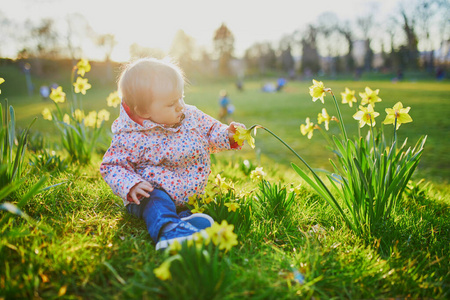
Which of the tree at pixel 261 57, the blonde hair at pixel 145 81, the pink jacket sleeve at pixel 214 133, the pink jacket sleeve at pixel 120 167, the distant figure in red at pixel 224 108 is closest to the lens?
the pink jacket sleeve at pixel 120 167

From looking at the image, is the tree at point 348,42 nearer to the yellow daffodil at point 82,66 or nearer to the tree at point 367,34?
the tree at point 367,34

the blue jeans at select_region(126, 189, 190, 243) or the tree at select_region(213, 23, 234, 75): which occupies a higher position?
the tree at select_region(213, 23, 234, 75)

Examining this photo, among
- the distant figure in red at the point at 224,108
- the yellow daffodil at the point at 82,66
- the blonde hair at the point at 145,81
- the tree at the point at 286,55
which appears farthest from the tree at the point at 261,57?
the blonde hair at the point at 145,81

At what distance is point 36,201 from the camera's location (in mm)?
1824

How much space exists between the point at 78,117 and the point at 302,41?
54.2 m

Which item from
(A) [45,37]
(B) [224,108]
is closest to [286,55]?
(A) [45,37]

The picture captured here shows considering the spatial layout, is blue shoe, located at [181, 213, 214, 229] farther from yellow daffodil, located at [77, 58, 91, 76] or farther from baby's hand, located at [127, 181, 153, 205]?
yellow daffodil, located at [77, 58, 91, 76]

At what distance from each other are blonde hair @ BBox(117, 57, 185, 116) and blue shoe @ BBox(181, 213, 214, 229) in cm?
75

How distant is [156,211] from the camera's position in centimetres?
160

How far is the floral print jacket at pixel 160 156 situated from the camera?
1803 mm

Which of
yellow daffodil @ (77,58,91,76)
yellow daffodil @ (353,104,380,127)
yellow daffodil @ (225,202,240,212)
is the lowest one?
yellow daffodil @ (225,202,240,212)

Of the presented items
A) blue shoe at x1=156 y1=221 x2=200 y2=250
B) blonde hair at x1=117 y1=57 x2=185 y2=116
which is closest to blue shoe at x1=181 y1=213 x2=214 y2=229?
blue shoe at x1=156 y1=221 x2=200 y2=250

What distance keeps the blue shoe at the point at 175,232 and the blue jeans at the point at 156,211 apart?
0.12ft

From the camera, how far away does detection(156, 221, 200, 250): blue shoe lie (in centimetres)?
141
